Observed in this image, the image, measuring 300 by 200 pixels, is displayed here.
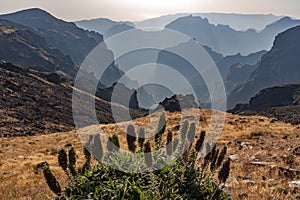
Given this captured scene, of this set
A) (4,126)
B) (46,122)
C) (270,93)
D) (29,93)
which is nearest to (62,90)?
(29,93)

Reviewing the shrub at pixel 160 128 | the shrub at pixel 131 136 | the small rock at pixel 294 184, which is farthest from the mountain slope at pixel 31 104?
the shrub at pixel 131 136

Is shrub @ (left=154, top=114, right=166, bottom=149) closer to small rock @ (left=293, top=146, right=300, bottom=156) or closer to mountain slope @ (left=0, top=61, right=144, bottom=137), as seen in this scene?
small rock @ (left=293, top=146, right=300, bottom=156)

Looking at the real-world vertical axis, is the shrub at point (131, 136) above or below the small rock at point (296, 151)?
above

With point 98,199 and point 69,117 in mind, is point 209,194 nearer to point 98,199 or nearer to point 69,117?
→ point 98,199

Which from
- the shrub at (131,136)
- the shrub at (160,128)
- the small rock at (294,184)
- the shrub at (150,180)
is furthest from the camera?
the small rock at (294,184)

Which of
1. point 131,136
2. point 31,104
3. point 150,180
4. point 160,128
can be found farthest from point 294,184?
point 31,104

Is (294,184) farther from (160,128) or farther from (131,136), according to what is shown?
(131,136)

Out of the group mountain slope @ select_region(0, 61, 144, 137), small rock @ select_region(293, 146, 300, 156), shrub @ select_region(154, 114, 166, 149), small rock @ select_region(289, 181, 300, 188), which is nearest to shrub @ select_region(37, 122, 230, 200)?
shrub @ select_region(154, 114, 166, 149)

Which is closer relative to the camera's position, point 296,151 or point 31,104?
point 296,151

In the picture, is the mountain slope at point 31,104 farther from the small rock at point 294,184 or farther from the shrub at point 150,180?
the shrub at point 150,180

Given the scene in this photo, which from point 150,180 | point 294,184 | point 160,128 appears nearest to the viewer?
point 150,180

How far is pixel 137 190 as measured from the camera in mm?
4676

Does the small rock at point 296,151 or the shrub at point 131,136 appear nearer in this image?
the shrub at point 131,136

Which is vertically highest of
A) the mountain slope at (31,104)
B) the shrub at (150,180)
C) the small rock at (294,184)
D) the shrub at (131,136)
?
the shrub at (131,136)
